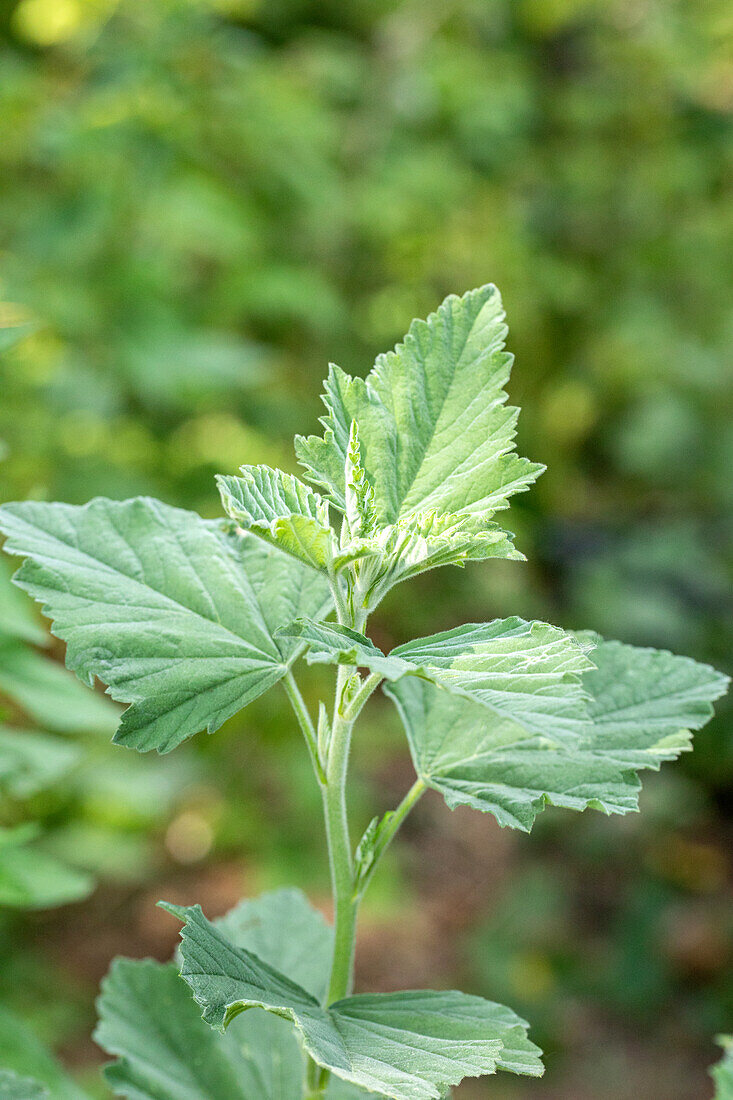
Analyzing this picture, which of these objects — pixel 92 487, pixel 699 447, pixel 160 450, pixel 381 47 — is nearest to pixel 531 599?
pixel 699 447

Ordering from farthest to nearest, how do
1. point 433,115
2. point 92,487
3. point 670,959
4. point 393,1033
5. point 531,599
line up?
point 433,115 < point 531,599 < point 670,959 < point 92,487 < point 393,1033

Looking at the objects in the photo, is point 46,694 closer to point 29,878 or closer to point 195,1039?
point 29,878

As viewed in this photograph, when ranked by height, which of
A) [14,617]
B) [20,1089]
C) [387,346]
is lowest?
[20,1089]

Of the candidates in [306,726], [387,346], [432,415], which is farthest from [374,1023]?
[387,346]

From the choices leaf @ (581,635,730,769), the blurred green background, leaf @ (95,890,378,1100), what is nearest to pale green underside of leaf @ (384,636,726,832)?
leaf @ (581,635,730,769)

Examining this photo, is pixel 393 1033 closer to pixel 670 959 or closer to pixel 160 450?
pixel 160 450

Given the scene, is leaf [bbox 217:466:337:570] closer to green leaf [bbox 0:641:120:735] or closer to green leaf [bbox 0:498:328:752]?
green leaf [bbox 0:498:328:752]
